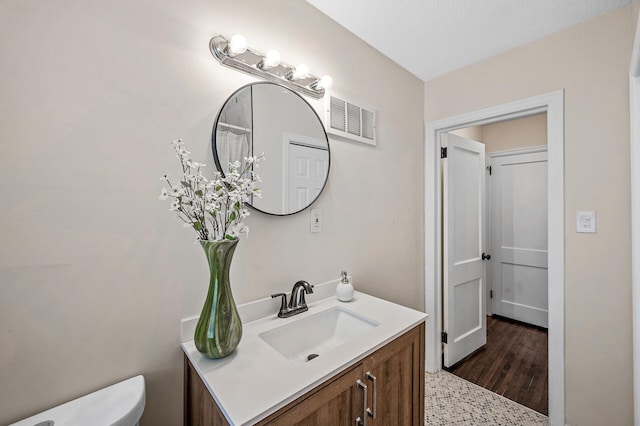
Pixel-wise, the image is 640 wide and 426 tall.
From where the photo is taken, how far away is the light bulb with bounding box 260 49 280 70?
1.19m

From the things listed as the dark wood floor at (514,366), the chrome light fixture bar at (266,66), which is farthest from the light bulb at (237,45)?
the dark wood floor at (514,366)

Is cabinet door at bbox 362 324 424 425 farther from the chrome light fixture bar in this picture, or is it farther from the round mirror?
the chrome light fixture bar

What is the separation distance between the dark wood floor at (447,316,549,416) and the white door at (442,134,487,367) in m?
0.11

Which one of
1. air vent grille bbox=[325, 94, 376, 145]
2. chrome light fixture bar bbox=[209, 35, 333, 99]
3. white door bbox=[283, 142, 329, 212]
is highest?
chrome light fixture bar bbox=[209, 35, 333, 99]

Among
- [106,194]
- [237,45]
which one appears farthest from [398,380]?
[237,45]

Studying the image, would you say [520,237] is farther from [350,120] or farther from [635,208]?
[350,120]

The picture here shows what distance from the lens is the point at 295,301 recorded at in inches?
51.6

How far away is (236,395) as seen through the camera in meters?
0.75

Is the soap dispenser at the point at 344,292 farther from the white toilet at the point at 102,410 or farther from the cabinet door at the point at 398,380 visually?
the white toilet at the point at 102,410

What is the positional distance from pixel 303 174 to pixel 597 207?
1.65 metres

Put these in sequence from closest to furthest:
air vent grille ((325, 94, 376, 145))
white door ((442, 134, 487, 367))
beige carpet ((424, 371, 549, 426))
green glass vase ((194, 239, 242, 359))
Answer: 1. green glass vase ((194, 239, 242, 359))
2. air vent grille ((325, 94, 376, 145))
3. beige carpet ((424, 371, 549, 426))
4. white door ((442, 134, 487, 367))

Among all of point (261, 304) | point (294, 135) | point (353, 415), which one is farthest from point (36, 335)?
point (294, 135)

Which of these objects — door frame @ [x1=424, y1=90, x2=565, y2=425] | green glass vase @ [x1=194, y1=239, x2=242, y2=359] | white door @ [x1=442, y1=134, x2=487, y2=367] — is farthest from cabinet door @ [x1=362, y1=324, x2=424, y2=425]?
white door @ [x1=442, y1=134, x2=487, y2=367]

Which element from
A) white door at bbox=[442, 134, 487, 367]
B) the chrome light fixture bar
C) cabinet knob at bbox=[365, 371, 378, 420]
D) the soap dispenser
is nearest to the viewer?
cabinet knob at bbox=[365, 371, 378, 420]
